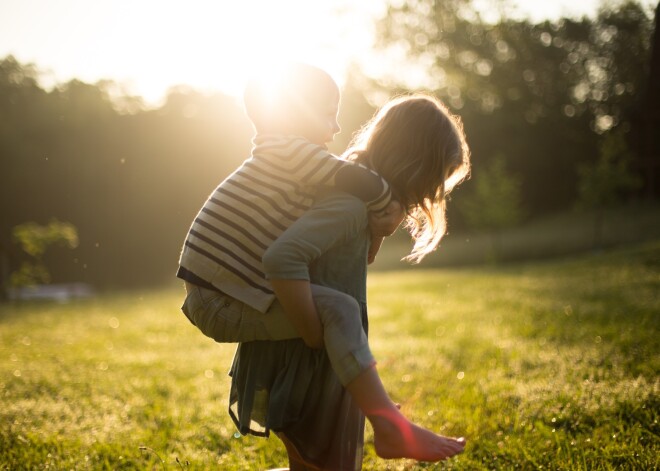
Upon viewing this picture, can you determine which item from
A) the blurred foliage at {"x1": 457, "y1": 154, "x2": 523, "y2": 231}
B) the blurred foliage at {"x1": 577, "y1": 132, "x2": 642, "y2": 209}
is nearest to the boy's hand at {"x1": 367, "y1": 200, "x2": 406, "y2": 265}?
the blurred foliage at {"x1": 457, "y1": 154, "x2": 523, "y2": 231}

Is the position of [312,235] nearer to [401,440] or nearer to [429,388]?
[401,440]

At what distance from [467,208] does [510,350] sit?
1850cm

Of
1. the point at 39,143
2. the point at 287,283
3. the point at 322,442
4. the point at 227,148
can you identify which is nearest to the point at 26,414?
the point at 322,442

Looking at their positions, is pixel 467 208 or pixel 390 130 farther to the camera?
pixel 467 208

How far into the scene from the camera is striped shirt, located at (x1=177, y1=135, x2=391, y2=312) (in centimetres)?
201

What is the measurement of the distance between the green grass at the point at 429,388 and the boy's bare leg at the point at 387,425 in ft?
3.19

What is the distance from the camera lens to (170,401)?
440 cm

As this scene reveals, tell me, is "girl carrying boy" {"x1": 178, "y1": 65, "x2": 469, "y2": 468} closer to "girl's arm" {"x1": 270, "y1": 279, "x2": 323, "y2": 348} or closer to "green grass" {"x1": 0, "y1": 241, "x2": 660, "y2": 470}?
"girl's arm" {"x1": 270, "y1": 279, "x2": 323, "y2": 348}

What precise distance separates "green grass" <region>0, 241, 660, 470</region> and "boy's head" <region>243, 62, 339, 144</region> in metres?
1.69

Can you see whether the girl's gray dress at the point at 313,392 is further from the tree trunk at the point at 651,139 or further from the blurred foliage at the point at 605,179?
the blurred foliage at the point at 605,179

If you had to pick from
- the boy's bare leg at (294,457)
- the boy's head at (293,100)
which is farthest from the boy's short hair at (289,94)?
the boy's bare leg at (294,457)

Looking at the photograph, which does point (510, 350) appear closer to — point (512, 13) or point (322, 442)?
point (322, 442)

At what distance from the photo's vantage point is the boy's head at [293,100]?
6.91 feet

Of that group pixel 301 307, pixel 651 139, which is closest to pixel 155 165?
pixel 651 139
